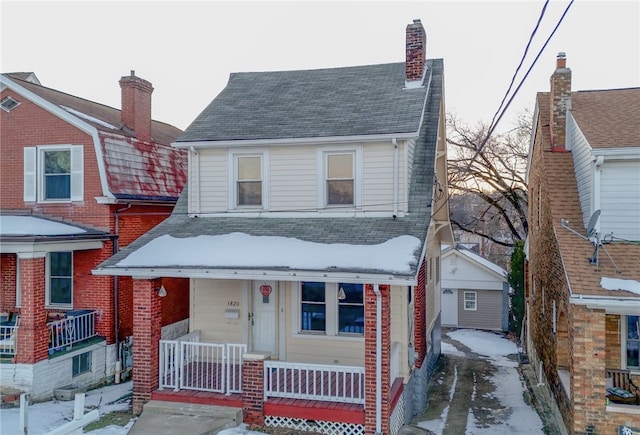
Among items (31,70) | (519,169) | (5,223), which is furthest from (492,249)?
(5,223)

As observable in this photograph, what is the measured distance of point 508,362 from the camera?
16.6m

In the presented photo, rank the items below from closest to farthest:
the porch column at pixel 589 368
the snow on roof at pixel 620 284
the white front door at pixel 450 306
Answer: the snow on roof at pixel 620 284
the porch column at pixel 589 368
the white front door at pixel 450 306

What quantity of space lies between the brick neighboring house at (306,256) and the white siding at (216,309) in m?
0.03

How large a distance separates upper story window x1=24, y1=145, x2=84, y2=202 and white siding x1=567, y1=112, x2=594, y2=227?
12.5m

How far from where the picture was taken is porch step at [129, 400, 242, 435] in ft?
27.5

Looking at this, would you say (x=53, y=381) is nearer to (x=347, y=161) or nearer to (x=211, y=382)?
(x=211, y=382)

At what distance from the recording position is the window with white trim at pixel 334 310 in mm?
10617

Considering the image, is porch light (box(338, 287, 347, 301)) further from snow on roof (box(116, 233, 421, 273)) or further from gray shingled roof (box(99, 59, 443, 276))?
snow on roof (box(116, 233, 421, 273))

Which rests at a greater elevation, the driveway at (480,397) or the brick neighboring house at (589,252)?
the brick neighboring house at (589,252)

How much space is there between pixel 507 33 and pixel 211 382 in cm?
910

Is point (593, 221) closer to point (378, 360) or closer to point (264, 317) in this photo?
Result: point (378, 360)

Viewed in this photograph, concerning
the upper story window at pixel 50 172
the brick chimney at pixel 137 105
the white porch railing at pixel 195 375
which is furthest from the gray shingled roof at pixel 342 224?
the brick chimney at pixel 137 105

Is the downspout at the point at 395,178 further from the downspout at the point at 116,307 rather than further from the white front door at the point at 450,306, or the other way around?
the white front door at the point at 450,306

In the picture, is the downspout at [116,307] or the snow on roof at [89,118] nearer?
the downspout at [116,307]
